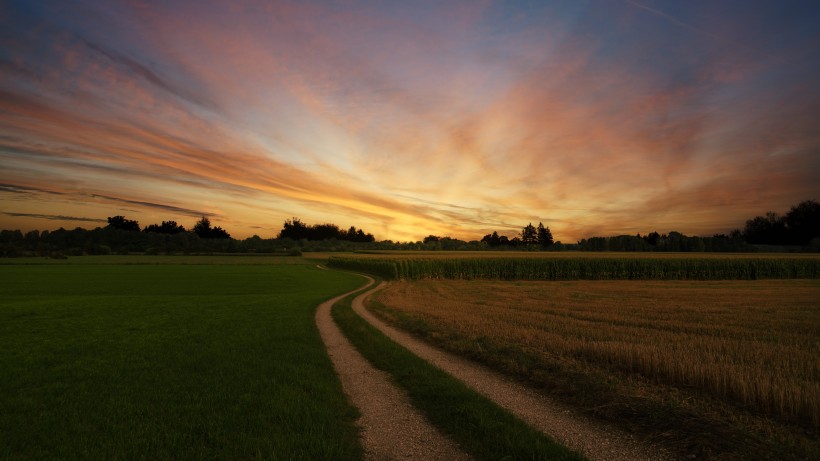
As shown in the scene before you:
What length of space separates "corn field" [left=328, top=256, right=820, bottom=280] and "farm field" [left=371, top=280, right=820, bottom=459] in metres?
34.6

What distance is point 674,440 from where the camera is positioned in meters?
6.71

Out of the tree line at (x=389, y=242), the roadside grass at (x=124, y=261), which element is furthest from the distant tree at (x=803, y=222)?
the roadside grass at (x=124, y=261)

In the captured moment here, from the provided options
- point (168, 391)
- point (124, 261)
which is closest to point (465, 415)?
point (168, 391)

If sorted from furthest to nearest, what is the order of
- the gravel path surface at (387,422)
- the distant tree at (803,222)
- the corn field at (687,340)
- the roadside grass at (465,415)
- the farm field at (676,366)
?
the distant tree at (803,222) → the corn field at (687,340) → the farm field at (676,366) → the gravel path surface at (387,422) → the roadside grass at (465,415)

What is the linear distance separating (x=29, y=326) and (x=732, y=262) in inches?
2765

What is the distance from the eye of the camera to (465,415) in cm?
780

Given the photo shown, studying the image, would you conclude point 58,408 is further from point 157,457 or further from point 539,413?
point 539,413

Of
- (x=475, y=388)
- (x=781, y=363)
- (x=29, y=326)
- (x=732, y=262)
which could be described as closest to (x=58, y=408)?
(x=475, y=388)

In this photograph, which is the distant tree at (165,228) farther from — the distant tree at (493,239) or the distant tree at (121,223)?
the distant tree at (493,239)

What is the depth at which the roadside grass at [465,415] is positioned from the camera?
6285 millimetres

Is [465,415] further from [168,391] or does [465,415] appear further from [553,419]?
[168,391]

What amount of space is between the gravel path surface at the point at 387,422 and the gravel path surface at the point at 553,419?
1.90 metres

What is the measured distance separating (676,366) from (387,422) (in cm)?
733

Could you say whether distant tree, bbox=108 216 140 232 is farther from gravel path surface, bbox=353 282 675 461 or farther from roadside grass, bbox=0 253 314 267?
gravel path surface, bbox=353 282 675 461
